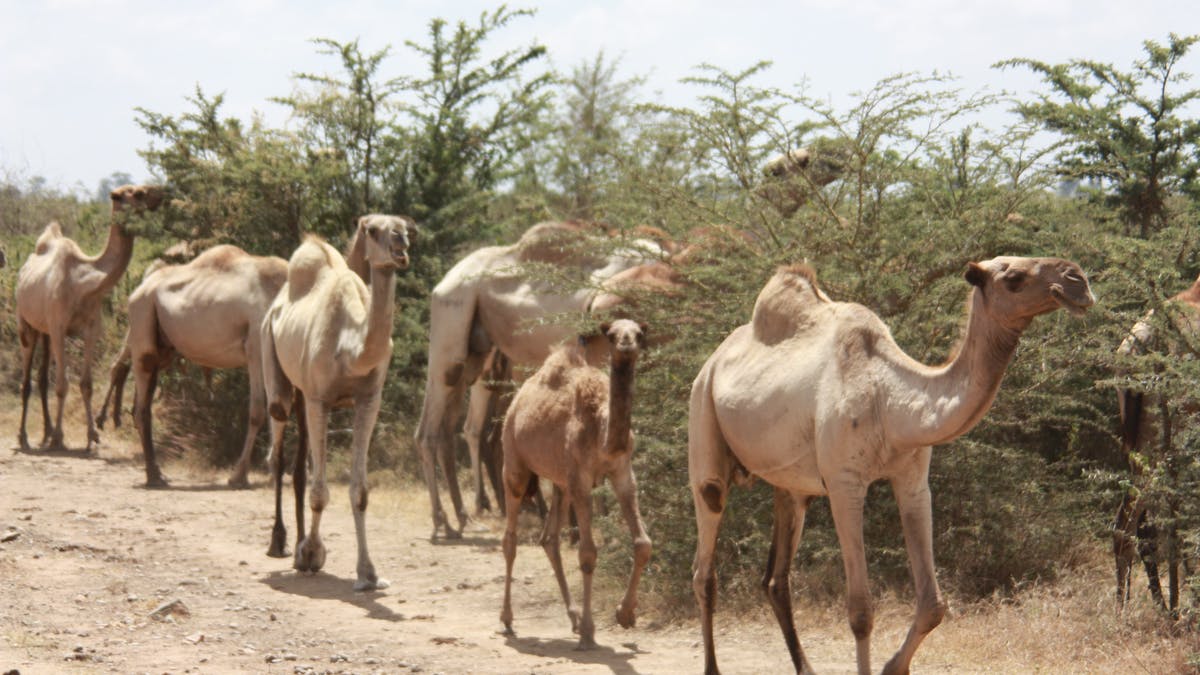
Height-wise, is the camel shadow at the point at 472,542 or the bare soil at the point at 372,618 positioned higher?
the camel shadow at the point at 472,542

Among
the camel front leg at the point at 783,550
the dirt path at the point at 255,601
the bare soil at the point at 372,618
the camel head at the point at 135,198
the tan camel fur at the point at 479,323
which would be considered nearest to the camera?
the camel front leg at the point at 783,550

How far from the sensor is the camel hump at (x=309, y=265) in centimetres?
1124

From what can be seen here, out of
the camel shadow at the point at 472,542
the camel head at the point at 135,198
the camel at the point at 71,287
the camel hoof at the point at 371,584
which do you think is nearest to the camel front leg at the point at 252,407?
the camel at the point at 71,287

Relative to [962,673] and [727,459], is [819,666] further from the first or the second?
[727,459]

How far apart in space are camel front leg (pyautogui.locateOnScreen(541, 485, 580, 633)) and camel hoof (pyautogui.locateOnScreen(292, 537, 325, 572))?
2.43 meters

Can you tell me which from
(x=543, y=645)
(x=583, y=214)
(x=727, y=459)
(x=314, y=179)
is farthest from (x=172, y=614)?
(x=583, y=214)

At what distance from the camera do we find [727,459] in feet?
24.1

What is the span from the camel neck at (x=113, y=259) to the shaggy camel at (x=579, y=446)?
30.3ft

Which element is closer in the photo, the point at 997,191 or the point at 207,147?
the point at 997,191

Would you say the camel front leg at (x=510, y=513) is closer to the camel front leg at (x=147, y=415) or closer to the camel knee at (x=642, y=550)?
the camel knee at (x=642, y=550)

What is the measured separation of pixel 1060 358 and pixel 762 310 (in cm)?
219

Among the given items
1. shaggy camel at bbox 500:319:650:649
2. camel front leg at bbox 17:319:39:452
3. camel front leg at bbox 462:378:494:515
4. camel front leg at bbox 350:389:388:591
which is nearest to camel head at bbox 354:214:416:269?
camel front leg at bbox 350:389:388:591

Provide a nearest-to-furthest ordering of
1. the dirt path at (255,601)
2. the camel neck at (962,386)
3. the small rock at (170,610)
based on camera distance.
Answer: the camel neck at (962,386)
the dirt path at (255,601)
the small rock at (170,610)

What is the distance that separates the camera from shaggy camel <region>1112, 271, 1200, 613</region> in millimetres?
7750
